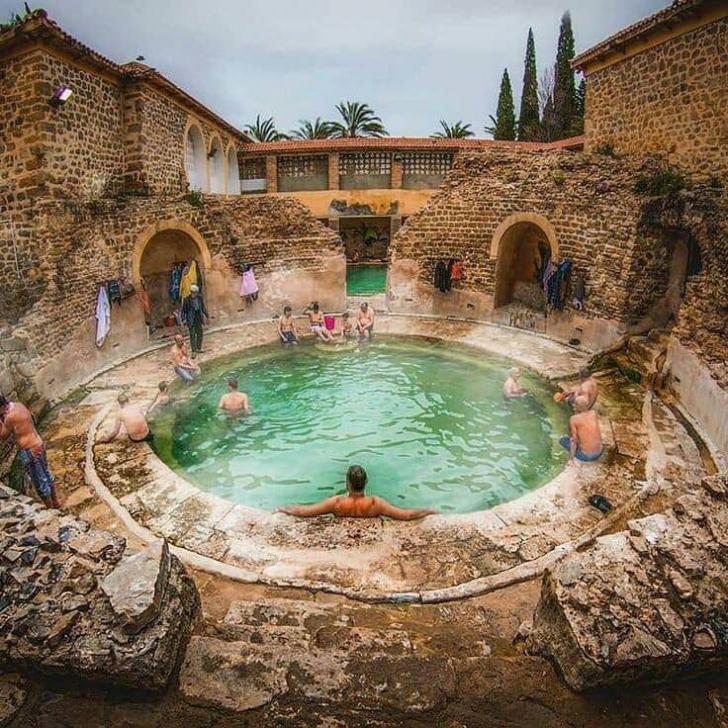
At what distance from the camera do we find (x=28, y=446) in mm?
6578

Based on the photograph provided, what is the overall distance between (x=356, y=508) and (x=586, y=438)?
370 cm

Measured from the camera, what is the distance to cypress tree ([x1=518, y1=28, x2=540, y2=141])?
3719 cm

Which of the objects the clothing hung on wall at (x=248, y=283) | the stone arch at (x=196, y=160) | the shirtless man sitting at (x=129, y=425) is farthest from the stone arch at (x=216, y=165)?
the shirtless man sitting at (x=129, y=425)

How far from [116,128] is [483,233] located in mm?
10985

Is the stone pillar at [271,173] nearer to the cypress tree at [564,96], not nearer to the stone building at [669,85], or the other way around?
the stone building at [669,85]

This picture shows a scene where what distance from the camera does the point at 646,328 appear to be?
12.5 m

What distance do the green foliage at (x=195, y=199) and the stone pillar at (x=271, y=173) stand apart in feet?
47.4

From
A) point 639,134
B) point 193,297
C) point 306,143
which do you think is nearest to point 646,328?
point 639,134

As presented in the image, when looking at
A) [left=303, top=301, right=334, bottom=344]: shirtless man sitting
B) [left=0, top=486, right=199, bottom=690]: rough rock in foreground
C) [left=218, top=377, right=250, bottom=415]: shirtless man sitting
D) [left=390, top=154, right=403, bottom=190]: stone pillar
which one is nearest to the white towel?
[left=218, top=377, right=250, bottom=415]: shirtless man sitting

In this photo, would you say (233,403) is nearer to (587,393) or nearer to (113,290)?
(113,290)

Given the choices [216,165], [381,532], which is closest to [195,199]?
[381,532]

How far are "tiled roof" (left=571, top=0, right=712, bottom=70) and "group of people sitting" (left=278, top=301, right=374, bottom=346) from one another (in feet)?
34.3

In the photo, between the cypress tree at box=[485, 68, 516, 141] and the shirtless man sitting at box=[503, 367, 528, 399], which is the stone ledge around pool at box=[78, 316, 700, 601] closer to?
the shirtless man sitting at box=[503, 367, 528, 399]

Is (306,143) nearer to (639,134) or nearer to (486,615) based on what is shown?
(639,134)
